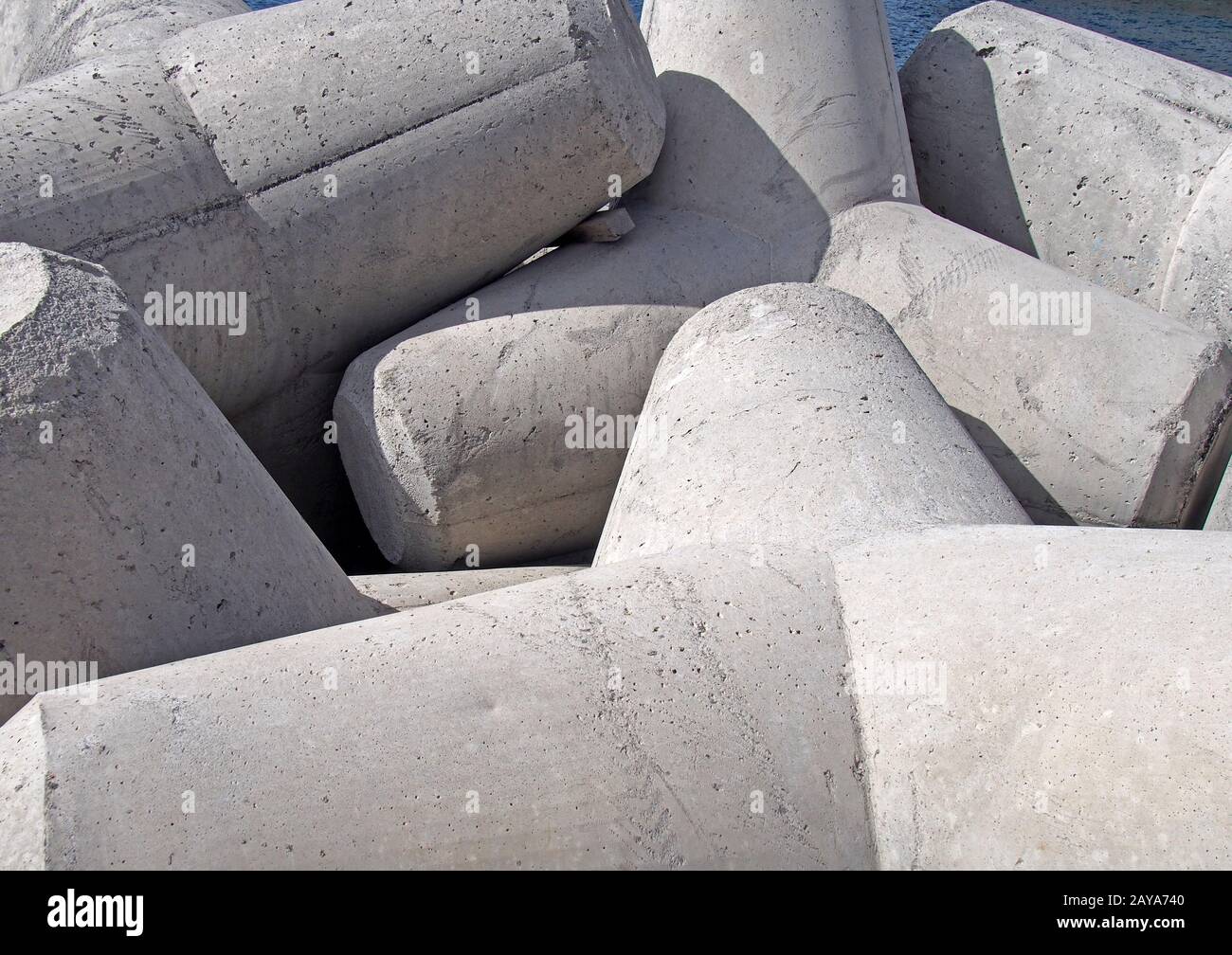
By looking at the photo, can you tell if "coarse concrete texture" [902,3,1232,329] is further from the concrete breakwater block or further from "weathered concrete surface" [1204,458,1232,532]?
the concrete breakwater block

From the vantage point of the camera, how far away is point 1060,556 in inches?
80.0

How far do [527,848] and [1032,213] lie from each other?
9.56 ft

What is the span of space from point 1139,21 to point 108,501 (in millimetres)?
10115

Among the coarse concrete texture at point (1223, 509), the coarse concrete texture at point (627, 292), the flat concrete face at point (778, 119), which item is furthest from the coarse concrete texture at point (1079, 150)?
the coarse concrete texture at point (1223, 509)

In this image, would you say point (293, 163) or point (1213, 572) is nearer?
point (1213, 572)

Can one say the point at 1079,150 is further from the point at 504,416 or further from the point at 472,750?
the point at 472,750

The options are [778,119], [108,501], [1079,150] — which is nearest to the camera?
[108,501]

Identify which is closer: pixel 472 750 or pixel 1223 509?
pixel 472 750

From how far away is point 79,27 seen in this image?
3838 mm

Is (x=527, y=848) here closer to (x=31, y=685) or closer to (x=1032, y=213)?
(x=31, y=685)

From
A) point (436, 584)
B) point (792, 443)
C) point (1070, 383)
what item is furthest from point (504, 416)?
point (1070, 383)

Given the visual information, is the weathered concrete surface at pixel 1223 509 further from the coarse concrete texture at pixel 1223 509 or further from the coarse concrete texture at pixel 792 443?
the coarse concrete texture at pixel 792 443

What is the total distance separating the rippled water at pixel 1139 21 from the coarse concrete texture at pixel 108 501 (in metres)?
7.53
